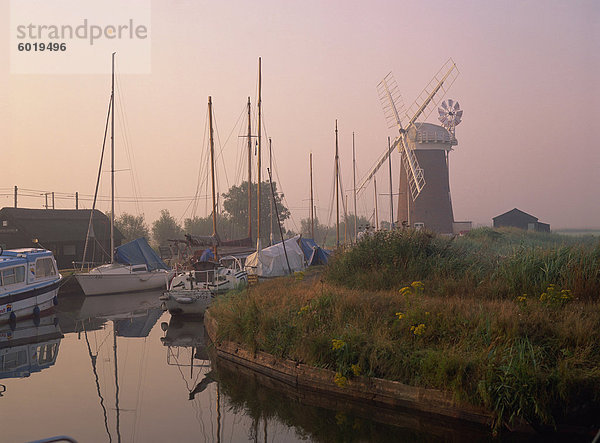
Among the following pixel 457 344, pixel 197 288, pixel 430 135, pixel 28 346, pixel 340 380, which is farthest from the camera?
pixel 430 135

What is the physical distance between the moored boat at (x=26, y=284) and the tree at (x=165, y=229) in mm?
60613

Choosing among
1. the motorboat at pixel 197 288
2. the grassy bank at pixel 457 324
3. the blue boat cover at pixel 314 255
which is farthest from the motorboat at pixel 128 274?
the grassy bank at pixel 457 324

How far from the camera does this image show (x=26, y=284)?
84.1 ft

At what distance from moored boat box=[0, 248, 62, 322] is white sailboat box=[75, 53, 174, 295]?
538 cm

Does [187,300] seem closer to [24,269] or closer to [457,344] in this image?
[24,269]

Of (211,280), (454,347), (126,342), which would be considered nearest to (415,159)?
(211,280)

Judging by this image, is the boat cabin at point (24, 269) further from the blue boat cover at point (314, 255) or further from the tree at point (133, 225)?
the tree at point (133, 225)

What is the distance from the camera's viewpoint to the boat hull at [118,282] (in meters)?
33.6

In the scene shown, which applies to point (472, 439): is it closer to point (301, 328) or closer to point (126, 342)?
point (301, 328)

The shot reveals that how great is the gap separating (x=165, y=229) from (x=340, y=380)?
8167 centimetres

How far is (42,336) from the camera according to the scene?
66.9ft

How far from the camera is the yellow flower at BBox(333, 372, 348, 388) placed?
11.1 metres

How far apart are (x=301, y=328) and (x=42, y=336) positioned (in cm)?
1191

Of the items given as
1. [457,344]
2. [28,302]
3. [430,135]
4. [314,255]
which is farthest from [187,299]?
[430,135]
